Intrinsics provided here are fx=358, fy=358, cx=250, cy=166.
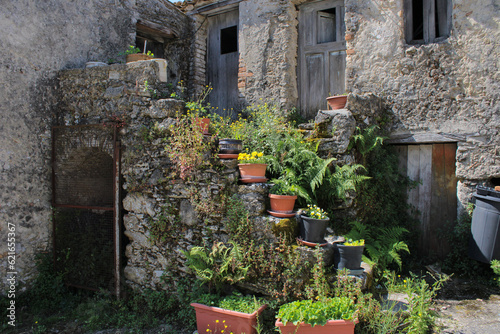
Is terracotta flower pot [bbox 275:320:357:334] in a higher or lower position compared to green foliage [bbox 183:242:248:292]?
lower

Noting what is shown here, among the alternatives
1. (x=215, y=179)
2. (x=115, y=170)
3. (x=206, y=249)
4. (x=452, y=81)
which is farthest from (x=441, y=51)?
(x=115, y=170)

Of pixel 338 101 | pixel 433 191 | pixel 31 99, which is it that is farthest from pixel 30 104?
pixel 433 191

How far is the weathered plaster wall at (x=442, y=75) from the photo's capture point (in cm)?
566

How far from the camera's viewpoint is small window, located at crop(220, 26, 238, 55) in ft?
29.2

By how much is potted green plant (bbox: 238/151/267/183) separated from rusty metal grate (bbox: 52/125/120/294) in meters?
2.01

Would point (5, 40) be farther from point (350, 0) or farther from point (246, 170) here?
point (350, 0)

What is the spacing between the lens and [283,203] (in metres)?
4.67

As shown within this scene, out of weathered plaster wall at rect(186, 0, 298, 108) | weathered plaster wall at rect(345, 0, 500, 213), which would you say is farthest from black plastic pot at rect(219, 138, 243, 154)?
weathered plaster wall at rect(345, 0, 500, 213)

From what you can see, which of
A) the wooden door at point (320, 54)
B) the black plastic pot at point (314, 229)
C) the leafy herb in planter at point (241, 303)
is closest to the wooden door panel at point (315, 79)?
the wooden door at point (320, 54)

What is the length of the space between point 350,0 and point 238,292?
5.51 meters

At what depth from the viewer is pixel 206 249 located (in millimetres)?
4906

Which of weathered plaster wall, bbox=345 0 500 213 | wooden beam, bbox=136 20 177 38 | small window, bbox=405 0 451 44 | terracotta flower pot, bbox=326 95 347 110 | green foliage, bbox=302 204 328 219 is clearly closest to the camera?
green foliage, bbox=302 204 328 219

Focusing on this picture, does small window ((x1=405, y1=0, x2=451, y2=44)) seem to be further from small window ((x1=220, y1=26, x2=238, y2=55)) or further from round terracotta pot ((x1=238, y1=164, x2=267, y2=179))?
small window ((x1=220, y1=26, x2=238, y2=55))

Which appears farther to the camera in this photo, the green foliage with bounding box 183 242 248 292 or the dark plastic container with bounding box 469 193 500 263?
the dark plastic container with bounding box 469 193 500 263
